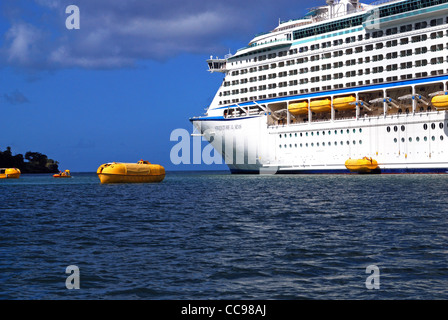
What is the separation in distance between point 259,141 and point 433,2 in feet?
86.0

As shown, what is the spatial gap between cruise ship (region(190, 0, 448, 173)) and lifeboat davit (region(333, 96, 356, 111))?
0.13 metres

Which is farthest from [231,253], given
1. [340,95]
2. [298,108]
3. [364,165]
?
[298,108]

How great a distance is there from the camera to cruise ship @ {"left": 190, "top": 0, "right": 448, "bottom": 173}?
58500 mm

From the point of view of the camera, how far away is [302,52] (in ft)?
234

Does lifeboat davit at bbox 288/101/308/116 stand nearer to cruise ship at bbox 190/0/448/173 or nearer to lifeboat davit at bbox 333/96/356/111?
cruise ship at bbox 190/0/448/173

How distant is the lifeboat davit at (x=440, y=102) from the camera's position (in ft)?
179

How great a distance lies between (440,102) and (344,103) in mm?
12633

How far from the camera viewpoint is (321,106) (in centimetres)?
6694

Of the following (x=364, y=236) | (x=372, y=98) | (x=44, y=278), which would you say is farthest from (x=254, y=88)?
(x=44, y=278)

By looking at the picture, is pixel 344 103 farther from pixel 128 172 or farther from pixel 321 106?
pixel 128 172

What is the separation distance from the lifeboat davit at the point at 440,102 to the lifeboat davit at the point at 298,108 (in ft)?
58.0

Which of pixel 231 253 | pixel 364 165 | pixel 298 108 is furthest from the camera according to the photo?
pixel 298 108

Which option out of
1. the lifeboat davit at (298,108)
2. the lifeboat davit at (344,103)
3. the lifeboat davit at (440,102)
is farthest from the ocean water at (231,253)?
the lifeboat davit at (298,108)
